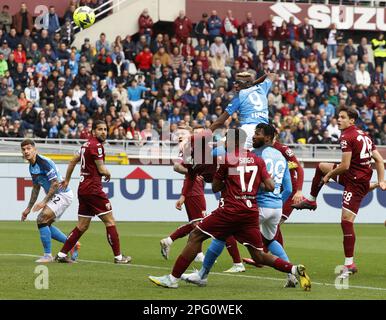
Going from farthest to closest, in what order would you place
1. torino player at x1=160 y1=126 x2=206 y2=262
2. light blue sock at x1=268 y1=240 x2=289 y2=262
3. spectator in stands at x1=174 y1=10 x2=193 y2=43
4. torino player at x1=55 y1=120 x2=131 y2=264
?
spectator in stands at x1=174 y1=10 x2=193 y2=43
torino player at x1=160 y1=126 x2=206 y2=262
torino player at x1=55 y1=120 x2=131 y2=264
light blue sock at x1=268 y1=240 x2=289 y2=262

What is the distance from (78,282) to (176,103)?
19.9 meters

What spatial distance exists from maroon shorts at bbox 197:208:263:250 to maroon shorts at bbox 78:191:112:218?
12.8 feet

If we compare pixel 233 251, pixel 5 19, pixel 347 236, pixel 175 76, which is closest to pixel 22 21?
pixel 5 19

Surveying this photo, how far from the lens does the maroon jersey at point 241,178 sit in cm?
1226

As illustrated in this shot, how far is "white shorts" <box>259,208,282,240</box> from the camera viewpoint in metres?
13.4

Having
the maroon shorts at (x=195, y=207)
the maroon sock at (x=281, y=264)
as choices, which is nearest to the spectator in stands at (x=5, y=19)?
the maroon shorts at (x=195, y=207)

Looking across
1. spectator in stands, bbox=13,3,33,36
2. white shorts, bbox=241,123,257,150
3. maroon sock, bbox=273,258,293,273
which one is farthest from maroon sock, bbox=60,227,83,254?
spectator in stands, bbox=13,3,33,36

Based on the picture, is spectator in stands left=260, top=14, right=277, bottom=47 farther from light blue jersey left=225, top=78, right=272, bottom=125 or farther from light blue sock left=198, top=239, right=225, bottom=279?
light blue sock left=198, top=239, right=225, bottom=279

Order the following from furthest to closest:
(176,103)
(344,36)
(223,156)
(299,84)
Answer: (344,36)
(299,84)
(176,103)
(223,156)

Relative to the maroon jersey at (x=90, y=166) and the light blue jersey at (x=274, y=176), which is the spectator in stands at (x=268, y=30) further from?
the light blue jersey at (x=274, y=176)

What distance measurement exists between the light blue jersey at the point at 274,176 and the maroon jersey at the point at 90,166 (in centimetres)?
306

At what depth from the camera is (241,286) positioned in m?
12.9
